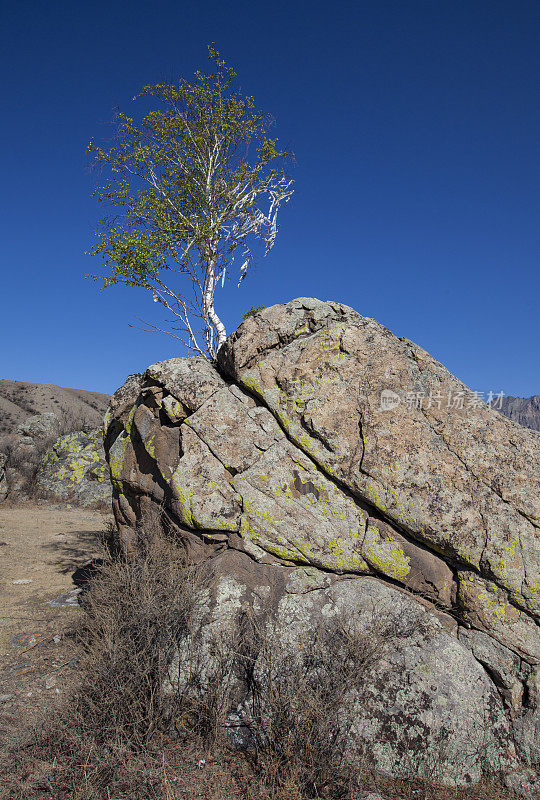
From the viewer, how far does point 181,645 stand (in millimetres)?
5195

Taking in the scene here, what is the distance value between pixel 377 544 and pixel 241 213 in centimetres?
1123

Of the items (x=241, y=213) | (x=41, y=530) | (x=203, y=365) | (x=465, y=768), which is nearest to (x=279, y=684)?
(x=465, y=768)

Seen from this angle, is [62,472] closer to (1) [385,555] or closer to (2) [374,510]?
(2) [374,510]

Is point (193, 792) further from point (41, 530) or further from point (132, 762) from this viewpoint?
point (41, 530)

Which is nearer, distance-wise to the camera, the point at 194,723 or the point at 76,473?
the point at 194,723

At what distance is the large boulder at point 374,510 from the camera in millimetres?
4941

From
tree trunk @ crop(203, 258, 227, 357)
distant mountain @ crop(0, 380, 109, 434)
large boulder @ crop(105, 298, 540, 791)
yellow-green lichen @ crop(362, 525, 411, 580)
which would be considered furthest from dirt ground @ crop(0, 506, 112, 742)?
distant mountain @ crop(0, 380, 109, 434)

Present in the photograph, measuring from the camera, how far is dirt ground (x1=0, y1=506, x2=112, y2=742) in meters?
5.68

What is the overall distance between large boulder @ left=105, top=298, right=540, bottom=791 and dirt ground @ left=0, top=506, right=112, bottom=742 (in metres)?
2.03

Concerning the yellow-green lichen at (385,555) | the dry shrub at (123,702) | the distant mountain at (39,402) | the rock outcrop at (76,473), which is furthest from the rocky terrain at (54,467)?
the distant mountain at (39,402)

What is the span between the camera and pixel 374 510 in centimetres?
609

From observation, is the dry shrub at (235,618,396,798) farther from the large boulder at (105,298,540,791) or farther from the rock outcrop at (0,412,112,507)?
the rock outcrop at (0,412,112,507)

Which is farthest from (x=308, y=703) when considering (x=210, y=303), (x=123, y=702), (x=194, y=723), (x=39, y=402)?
(x=39, y=402)

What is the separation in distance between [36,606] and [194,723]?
4921 millimetres
